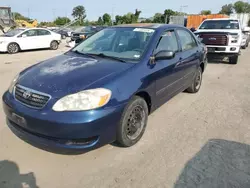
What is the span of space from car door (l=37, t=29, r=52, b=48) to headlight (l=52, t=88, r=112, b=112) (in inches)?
479

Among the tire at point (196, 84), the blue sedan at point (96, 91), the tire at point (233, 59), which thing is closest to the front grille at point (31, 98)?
the blue sedan at point (96, 91)

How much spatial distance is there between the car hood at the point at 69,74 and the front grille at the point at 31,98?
54 millimetres

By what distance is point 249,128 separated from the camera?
367 centimetres

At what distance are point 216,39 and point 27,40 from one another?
9.93 m

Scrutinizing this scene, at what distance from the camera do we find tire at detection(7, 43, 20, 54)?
12.0 m

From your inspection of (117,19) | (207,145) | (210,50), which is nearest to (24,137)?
(207,145)

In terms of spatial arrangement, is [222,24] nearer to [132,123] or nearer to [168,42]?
[168,42]

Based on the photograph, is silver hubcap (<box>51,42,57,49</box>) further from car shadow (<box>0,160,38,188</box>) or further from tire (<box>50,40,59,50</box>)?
car shadow (<box>0,160,38,188</box>)

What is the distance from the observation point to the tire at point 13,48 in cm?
1203

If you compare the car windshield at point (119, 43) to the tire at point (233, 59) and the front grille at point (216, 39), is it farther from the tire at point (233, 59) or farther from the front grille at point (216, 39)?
the tire at point (233, 59)

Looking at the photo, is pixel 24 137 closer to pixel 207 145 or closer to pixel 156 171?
pixel 156 171

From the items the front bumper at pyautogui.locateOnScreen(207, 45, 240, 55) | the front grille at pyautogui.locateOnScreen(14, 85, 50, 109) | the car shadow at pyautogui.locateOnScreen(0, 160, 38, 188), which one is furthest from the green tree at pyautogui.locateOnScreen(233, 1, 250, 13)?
the car shadow at pyautogui.locateOnScreen(0, 160, 38, 188)

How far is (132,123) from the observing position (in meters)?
3.04

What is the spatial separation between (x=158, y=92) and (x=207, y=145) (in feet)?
3.40
